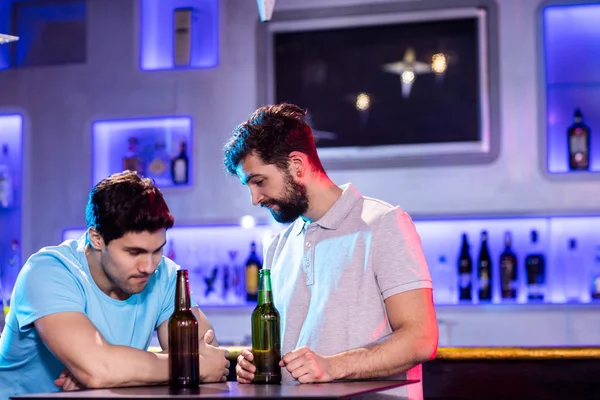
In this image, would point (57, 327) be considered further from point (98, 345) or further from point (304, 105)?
point (304, 105)

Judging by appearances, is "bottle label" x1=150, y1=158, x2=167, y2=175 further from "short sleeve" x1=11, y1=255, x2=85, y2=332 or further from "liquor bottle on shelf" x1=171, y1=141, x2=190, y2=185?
"short sleeve" x1=11, y1=255, x2=85, y2=332

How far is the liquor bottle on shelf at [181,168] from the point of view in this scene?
4.41 metres

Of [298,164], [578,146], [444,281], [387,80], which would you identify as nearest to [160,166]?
[387,80]

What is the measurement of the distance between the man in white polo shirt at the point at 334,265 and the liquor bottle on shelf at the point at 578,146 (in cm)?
214

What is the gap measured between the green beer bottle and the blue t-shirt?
1.11 ft

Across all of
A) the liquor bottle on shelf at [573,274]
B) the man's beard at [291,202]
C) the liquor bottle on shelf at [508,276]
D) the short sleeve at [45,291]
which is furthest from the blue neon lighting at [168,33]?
the short sleeve at [45,291]

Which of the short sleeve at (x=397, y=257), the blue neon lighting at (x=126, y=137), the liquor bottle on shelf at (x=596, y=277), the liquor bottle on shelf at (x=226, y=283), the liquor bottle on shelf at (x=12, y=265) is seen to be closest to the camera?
the short sleeve at (x=397, y=257)

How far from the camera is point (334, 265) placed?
2.17 m

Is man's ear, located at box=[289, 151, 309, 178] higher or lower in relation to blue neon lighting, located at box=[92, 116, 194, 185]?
lower

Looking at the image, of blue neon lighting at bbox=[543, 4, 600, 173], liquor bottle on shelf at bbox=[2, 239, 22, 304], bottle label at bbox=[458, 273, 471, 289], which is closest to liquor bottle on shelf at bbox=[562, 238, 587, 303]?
bottle label at bbox=[458, 273, 471, 289]

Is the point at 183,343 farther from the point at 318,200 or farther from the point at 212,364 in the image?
the point at 318,200

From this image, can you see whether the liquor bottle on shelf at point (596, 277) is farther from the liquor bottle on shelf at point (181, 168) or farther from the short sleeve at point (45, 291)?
the short sleeve at point (45, 291)

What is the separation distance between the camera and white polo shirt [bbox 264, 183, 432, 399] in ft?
6.86

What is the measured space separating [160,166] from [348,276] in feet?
8.32
